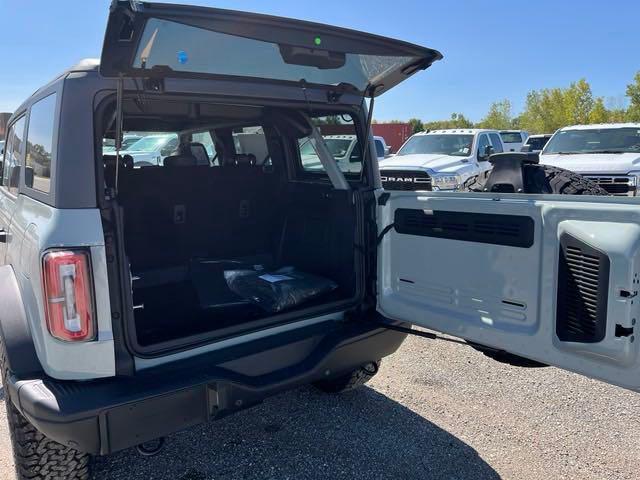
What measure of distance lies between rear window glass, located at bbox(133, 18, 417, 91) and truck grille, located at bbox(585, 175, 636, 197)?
650 centimetres

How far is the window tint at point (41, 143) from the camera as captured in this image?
2.18 m

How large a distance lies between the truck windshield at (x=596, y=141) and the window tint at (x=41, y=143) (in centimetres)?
893

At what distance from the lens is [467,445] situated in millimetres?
2910

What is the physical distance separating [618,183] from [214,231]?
21.8ft

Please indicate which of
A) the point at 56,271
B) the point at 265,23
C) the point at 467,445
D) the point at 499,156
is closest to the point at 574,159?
the point at 499,156

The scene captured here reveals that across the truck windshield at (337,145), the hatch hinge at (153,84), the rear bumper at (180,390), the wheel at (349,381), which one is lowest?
the wheel at (349,381)

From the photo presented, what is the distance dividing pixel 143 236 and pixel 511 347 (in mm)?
2747

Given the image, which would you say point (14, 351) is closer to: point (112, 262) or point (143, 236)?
point (112, 262)

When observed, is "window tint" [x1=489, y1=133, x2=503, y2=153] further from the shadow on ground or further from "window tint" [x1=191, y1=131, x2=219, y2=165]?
the shadow on ground

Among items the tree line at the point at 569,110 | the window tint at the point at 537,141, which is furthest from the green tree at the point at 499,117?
the window tint at the point at 537,141

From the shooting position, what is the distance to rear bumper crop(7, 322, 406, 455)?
190cm

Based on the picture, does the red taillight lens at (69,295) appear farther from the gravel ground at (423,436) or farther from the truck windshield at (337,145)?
the truck windshield at (337,145)

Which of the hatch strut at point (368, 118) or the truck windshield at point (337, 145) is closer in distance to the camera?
the hatch strut at point (368, 118)

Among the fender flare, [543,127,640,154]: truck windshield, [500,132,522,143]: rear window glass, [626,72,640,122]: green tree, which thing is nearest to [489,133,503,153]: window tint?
[543,127,640,154]: truck windshield
